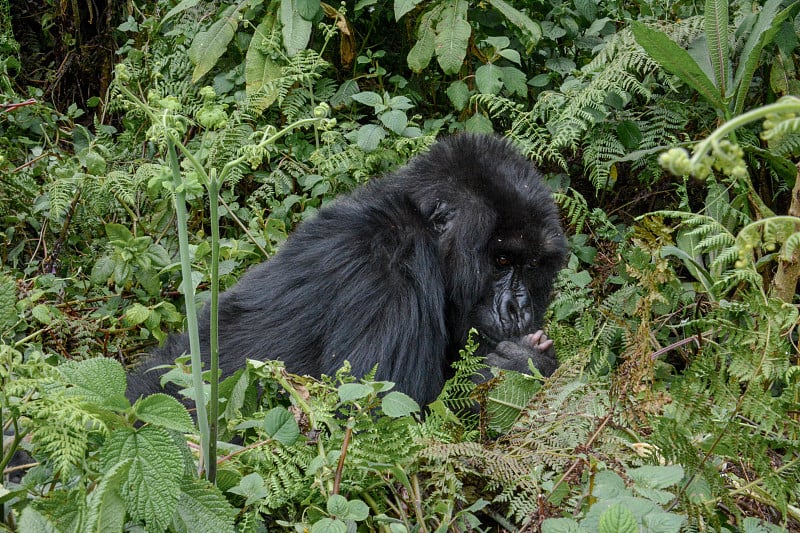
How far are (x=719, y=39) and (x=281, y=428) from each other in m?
3.13

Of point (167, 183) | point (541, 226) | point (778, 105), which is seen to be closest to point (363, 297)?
point (541, 226)

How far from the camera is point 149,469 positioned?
138 cm

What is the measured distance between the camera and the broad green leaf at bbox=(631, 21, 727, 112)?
383 cm

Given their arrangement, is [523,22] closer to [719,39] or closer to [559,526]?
[719,39]

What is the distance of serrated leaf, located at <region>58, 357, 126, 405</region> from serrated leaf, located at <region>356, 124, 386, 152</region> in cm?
290

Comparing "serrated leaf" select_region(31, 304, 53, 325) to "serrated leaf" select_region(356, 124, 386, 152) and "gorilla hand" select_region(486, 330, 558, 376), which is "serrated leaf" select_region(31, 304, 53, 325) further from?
"gorilla hand" select_region(486, 330, 558, 376)

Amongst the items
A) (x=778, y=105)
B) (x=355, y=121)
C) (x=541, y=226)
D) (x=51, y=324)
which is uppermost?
(x=778, y=105)

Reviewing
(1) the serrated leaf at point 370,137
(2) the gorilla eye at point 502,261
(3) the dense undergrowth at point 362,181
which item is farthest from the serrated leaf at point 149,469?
(1) the serrated leaf at point 370,137

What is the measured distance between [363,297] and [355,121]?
2196 millimetres

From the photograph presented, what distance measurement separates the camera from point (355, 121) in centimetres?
496

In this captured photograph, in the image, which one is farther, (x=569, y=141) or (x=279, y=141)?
(x=279, y=141)

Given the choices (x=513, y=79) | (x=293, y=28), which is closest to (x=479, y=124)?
(x=513, y=79)

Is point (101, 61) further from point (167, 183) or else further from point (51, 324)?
point (167, 183)

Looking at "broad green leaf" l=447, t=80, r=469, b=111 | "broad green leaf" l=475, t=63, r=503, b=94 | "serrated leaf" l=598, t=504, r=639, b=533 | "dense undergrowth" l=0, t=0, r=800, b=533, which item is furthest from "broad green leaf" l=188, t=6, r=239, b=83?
"serrated leaf" l=598, t=504, r=639, b=533
